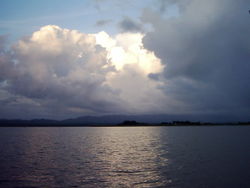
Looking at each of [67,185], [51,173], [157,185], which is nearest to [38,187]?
[67,185]

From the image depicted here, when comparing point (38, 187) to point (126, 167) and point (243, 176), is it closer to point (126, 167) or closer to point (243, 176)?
point (126, 167)

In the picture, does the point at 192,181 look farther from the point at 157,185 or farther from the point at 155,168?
the point at 155,168

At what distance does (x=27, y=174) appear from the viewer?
3562 centimetres

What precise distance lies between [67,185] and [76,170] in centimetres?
869

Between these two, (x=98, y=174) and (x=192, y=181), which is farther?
(x=98, y=174)

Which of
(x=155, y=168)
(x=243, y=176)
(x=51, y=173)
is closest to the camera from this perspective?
(x=243, y=176)

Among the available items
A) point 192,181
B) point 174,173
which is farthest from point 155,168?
point 192,181

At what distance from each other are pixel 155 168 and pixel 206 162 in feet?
38.8

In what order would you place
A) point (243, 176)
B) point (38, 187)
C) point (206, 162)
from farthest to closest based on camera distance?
point (206, 162) < point (243, 176) < point (38, 187)

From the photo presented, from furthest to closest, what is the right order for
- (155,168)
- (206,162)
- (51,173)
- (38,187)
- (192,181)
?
(206,162)
(155,168)
(51,173)
(192,181)
(38,187)

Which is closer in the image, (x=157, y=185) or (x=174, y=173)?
(x=157, y=185)

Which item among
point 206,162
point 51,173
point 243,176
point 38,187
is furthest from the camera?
point 206,162

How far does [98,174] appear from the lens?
35562 mm

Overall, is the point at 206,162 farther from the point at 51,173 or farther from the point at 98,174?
the point at 51,173
